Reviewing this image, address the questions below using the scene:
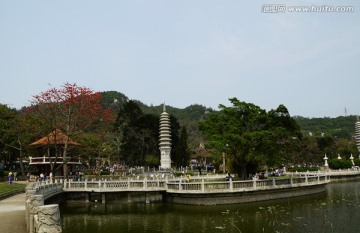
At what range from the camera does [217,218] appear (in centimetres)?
2316

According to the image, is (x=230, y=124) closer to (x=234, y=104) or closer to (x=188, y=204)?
(x=234, y=104)

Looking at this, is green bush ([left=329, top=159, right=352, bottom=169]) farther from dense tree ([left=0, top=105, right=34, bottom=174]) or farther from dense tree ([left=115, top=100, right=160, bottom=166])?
dense tree ([left=0, top=105, right=34, bottom=174])

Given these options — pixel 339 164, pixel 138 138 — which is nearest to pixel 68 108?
pixel 138 138

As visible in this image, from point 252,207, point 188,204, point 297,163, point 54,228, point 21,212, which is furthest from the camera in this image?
point 297,163

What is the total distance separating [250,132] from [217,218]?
1165 centimetres

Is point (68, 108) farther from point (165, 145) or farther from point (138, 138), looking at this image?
point (138, 138)

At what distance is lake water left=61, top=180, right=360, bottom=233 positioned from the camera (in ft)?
63.4

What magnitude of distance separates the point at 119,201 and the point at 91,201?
3.10m

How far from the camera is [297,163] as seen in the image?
8869cm

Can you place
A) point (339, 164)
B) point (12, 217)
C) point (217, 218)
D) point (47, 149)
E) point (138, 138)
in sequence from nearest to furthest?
point (12, 217) → point (217, 218) → point (47, 149) → point (138, 138) → point (339, 164)

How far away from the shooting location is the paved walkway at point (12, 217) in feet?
50.2

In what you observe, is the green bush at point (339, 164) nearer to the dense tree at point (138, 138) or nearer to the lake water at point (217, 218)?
the dense tree at point (138, 138)

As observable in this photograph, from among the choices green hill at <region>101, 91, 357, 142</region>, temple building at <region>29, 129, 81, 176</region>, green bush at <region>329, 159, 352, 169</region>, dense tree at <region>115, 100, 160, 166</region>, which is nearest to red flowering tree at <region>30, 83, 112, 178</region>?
temple building at <region>29, 129, 81, 176</region>

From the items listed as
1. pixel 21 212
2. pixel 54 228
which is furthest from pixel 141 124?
pixel 54 228
